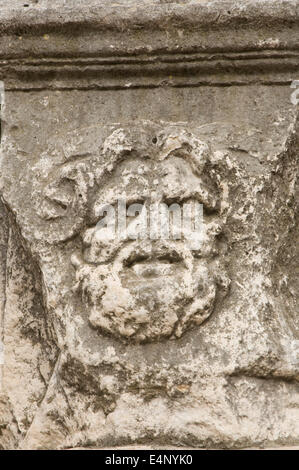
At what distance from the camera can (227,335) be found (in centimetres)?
150

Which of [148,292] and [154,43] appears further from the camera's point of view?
[154,43]

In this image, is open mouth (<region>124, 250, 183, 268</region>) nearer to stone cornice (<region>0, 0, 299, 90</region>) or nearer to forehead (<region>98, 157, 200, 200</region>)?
forehead (<region>98, 157, 200, 200</region>)

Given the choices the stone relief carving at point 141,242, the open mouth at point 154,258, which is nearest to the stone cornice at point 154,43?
the stone relief carving at point 141,242

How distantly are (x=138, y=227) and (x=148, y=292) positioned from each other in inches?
4.7

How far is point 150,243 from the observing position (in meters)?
1.52

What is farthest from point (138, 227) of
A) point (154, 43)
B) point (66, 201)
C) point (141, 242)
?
point (154, 43)

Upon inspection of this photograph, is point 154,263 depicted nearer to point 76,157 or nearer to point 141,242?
point 141,242

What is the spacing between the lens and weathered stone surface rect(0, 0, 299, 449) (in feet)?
4.88

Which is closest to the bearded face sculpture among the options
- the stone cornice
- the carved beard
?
the carved beard

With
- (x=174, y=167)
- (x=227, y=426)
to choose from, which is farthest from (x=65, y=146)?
(x=227, y=426)

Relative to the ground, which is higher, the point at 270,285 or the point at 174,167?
the point at 174,167

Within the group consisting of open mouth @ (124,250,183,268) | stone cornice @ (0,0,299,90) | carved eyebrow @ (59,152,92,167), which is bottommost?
open mouth @ (124,250,183,268)

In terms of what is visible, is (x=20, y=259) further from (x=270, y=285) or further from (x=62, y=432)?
(x=270, y=285)

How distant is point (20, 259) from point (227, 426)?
50 cm
